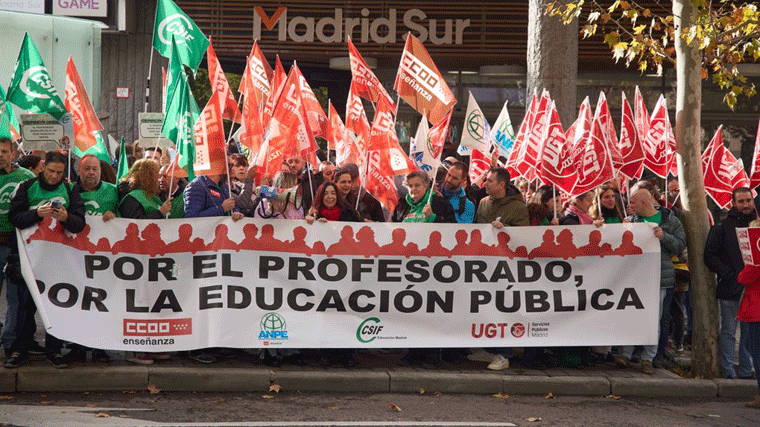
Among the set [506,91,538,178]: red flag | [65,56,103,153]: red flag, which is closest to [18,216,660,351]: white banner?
[506,91,538,178]: red flag

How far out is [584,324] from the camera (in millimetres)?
9781

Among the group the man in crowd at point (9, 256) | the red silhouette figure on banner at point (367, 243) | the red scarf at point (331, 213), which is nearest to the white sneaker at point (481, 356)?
the red silhouette figure on banner at point (367, 243)

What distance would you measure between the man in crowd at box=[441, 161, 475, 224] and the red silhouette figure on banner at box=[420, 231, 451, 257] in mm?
684

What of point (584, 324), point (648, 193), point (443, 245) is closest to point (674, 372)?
point (584, 324)

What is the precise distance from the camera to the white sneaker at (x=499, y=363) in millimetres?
9594

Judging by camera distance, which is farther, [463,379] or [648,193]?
[648,193]

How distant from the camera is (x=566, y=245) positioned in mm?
9797

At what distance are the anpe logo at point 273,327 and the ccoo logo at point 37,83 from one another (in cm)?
320

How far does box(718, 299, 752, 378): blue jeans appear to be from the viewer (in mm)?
9711

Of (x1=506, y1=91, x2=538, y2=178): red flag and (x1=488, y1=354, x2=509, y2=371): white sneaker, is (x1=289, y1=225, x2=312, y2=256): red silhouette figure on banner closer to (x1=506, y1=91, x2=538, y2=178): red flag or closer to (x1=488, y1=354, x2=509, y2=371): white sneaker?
(x1=488, y1=354, x2=509, y2=371): white sneaker

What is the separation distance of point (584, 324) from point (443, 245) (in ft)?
4.85

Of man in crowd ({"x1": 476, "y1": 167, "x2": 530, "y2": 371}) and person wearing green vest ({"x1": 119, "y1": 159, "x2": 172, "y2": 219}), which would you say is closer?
person wearing green vest ({"x1": 119, "y1": 159, "x2": 172, "y2": 219})

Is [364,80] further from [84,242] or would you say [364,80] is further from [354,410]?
[354,410]

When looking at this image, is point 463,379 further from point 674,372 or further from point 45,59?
point 45,59
